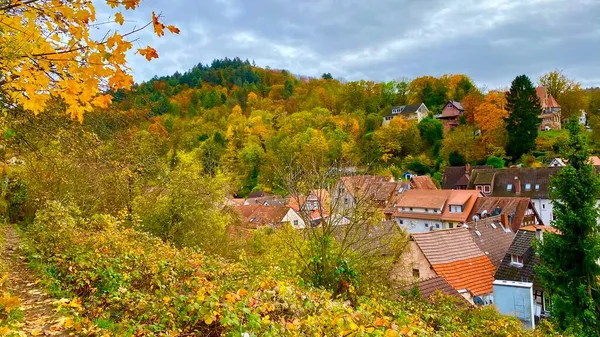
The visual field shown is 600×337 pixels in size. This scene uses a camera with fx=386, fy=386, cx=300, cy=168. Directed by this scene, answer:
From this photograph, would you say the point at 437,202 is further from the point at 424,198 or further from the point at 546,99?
the point at 546,99

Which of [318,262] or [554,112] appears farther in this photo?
[554,112]

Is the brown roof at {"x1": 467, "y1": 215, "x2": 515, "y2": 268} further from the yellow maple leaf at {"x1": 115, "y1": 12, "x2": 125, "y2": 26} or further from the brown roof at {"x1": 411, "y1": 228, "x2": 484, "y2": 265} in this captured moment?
the yellow maple leaf at {"x1": 115, "y1": 12, "x2": 125, "y2": 26}

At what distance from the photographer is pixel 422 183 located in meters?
45.1

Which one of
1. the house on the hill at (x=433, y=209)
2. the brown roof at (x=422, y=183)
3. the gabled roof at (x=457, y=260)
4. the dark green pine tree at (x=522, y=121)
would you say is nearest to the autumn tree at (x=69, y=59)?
the gabled roof at (x=457, y=260)

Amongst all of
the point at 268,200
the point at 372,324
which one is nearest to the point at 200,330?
the point at 372,324

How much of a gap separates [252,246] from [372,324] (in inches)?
649

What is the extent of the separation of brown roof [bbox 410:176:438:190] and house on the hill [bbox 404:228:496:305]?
25.4 meters

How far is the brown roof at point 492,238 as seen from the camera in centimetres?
2084

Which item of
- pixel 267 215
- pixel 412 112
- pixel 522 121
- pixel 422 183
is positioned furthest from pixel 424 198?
pixel 412 112

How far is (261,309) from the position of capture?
12.8 feet

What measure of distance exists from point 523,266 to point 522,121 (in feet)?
113

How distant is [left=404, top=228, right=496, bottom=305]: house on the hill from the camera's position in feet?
55.4

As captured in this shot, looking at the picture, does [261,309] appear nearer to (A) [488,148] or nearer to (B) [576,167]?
(B) [576,167]

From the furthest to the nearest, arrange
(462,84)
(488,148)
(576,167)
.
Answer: (462,84) < (488,148) < (576,167)
